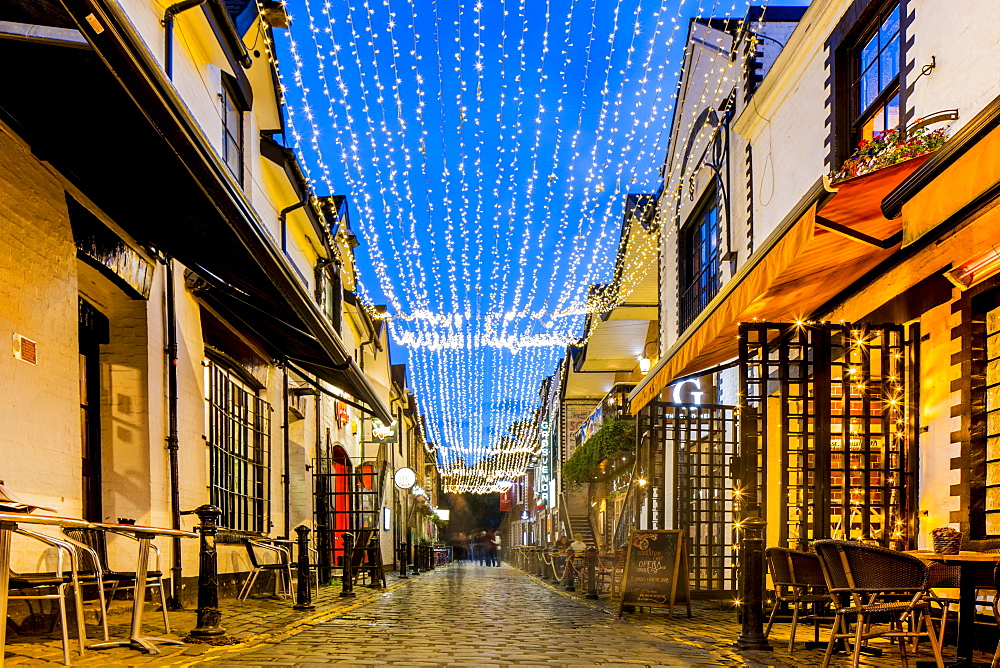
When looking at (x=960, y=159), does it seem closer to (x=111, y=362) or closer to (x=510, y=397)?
(x=111, y=362)

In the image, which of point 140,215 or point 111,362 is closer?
point 140,215

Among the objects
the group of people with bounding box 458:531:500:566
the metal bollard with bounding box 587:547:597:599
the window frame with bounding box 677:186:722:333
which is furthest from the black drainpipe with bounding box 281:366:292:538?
the group of people with bounding box 458:531:500:566

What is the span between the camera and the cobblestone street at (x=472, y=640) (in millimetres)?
6543

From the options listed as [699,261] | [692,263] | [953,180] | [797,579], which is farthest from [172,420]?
[692,263]

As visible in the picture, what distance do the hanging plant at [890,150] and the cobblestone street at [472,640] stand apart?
362cm

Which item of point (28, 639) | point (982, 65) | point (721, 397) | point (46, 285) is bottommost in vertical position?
point (28, 639)

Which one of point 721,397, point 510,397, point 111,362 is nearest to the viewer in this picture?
point 111,362

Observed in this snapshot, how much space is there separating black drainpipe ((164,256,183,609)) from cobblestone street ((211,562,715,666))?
6.44 feet

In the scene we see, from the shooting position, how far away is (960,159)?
16.6 ft

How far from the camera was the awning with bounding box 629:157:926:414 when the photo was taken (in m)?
6.45

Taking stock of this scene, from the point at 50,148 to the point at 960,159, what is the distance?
20.8ft

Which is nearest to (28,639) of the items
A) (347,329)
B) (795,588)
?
(795,588)

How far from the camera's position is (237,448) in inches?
556

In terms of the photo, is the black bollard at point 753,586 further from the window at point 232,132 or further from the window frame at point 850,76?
the window at point 232,132
